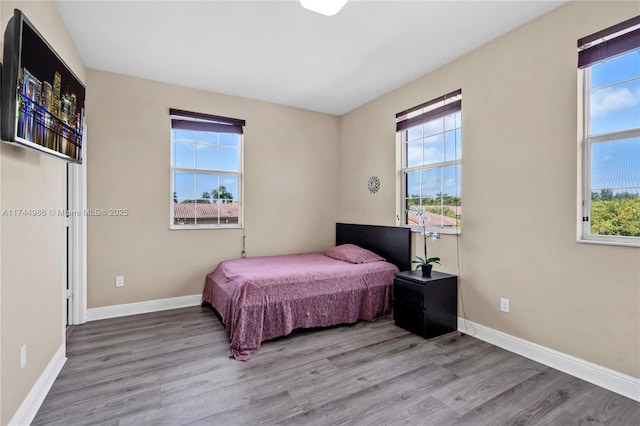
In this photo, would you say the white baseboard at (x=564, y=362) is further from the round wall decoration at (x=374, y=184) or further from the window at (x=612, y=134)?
the round wall decoration at (x=374, y=184)

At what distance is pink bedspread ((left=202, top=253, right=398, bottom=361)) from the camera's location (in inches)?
106

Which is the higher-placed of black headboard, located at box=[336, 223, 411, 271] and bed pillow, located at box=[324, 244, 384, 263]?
black headboard, located at box=[336, 223, 411, 271]

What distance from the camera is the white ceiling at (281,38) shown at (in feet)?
7.74

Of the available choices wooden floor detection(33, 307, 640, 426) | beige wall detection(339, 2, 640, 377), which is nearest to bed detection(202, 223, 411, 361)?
wooden floor detection(33, 307, 640, 426)

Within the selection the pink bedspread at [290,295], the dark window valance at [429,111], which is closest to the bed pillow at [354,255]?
the pink bedspread at [290,295]

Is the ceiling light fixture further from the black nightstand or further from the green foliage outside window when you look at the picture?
the black nightstand

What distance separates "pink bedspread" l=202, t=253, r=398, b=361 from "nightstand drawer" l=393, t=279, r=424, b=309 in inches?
11.0

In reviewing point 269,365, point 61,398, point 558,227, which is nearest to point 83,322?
point 61,398

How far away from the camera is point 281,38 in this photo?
9.02 ft

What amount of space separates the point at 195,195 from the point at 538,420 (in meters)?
3.88

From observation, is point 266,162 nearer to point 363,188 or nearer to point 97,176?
point 363,188

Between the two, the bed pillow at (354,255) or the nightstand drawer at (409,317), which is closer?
the nightstand drawer at (409,317)

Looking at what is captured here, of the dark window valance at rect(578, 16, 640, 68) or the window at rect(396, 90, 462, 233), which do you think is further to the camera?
the window at rect(396, 90, 462, 233)

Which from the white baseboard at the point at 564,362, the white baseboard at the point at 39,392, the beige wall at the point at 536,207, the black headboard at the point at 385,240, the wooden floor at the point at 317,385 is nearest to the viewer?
the white baseboard at the point at 39,392
